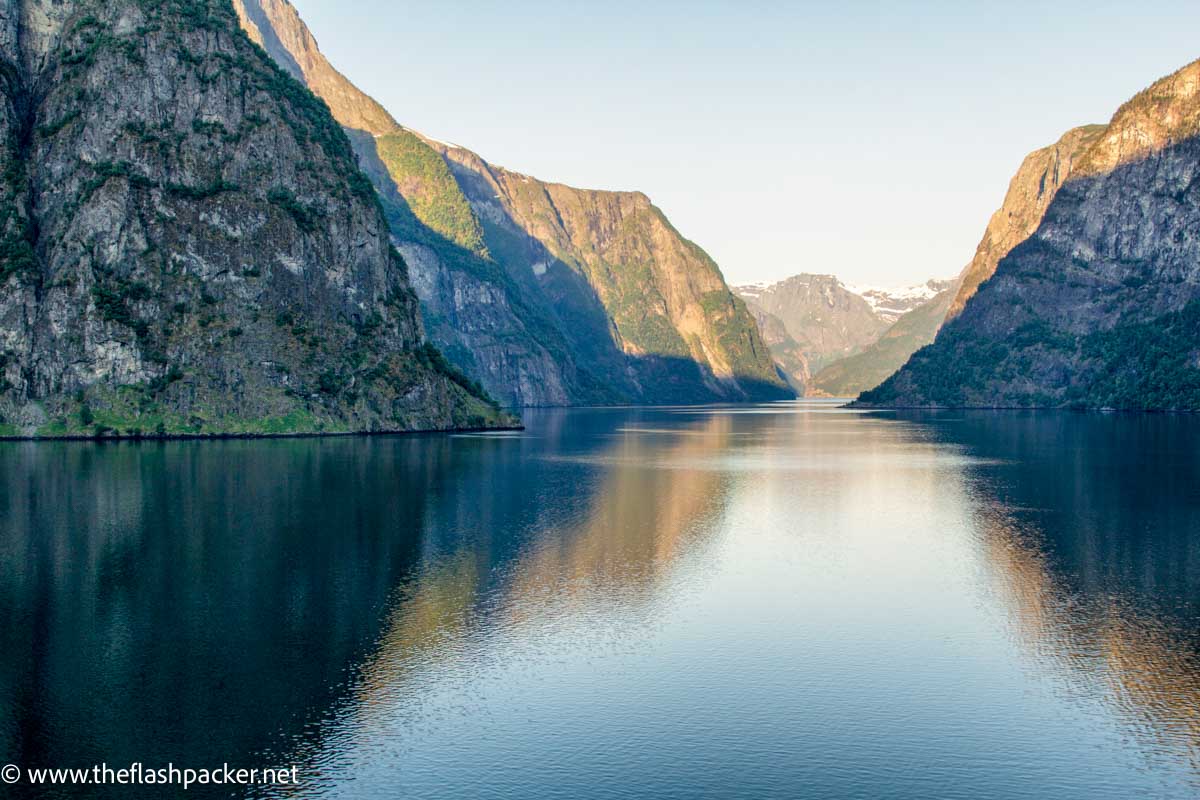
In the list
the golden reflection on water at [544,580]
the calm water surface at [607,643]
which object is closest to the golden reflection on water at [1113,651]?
the calm water surface at [607,643]

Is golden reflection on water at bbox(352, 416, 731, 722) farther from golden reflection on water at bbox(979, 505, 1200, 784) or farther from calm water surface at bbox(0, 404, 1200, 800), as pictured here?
golden reflection on water at bbox(979, 505, 1200, 784)

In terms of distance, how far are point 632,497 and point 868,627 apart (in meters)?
58.6

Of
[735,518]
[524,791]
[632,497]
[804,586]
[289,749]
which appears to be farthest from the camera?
[632,497]

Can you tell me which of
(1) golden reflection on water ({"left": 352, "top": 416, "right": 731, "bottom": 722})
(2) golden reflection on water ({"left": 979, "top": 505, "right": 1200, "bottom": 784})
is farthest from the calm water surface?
(1) golden reflection on water ({"left": 352, "top": 416, "right": 731, "bottom": 722})

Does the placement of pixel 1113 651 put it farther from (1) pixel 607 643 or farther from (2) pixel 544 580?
(2) pixel 544 580

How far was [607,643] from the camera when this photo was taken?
55.2 meters

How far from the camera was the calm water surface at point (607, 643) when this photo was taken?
129 feet

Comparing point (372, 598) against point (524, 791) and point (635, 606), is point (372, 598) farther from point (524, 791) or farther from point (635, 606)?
point (524, 791)

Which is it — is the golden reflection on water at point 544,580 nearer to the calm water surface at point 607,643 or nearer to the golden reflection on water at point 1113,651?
the calm water surface at point 607,643

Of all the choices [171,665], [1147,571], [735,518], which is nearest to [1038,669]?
[1147,571]

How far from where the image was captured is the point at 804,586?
71.2 metres

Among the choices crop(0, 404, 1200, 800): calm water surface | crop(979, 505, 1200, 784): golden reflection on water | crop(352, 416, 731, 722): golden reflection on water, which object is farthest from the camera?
crop(352, 416, 731, 722): golden reflection on water

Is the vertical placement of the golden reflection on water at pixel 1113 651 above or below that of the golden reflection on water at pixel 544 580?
below

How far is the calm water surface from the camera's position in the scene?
1543 inches
